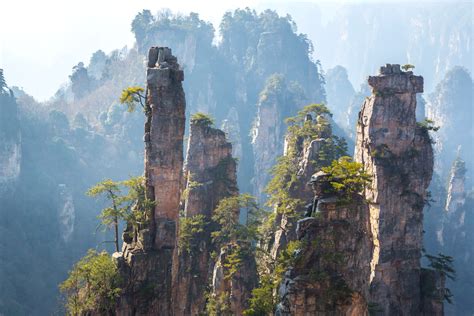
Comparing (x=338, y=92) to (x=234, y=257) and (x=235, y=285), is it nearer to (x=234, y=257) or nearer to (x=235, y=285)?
(x=234, y=257)

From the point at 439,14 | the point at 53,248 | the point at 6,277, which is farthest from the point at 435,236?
the point at 439,14

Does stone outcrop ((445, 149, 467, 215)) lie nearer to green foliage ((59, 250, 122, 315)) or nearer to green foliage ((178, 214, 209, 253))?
green foliage ((178, 214, 209, 253))

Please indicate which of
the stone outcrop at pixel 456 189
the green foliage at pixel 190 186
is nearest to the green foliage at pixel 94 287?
the green foliage at pixel 190 186

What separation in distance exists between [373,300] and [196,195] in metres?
13.4

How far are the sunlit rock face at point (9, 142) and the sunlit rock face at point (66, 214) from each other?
6.24m

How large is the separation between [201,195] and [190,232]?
11.0ft

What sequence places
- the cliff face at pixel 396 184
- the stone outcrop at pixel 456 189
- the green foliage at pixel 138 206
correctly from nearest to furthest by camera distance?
the green foliage at pixel 138 206, the cliff face at pixel 396 184, the stone outcrop at pixel 456 189

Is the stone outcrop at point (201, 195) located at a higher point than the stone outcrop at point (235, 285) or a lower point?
higher

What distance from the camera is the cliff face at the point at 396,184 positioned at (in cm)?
3650

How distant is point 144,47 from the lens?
4395 inches

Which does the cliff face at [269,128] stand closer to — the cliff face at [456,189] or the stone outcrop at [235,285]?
the cliff face at [456,189]

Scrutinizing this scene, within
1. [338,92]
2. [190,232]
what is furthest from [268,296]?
[338,92]

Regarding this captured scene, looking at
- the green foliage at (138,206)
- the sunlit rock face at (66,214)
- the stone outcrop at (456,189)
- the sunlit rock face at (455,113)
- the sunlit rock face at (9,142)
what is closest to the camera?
the green foliage at (138,206)

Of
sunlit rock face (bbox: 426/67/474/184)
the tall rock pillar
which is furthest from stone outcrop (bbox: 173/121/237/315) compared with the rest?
sunlit rock face (bbox: 426/67/474/184)
